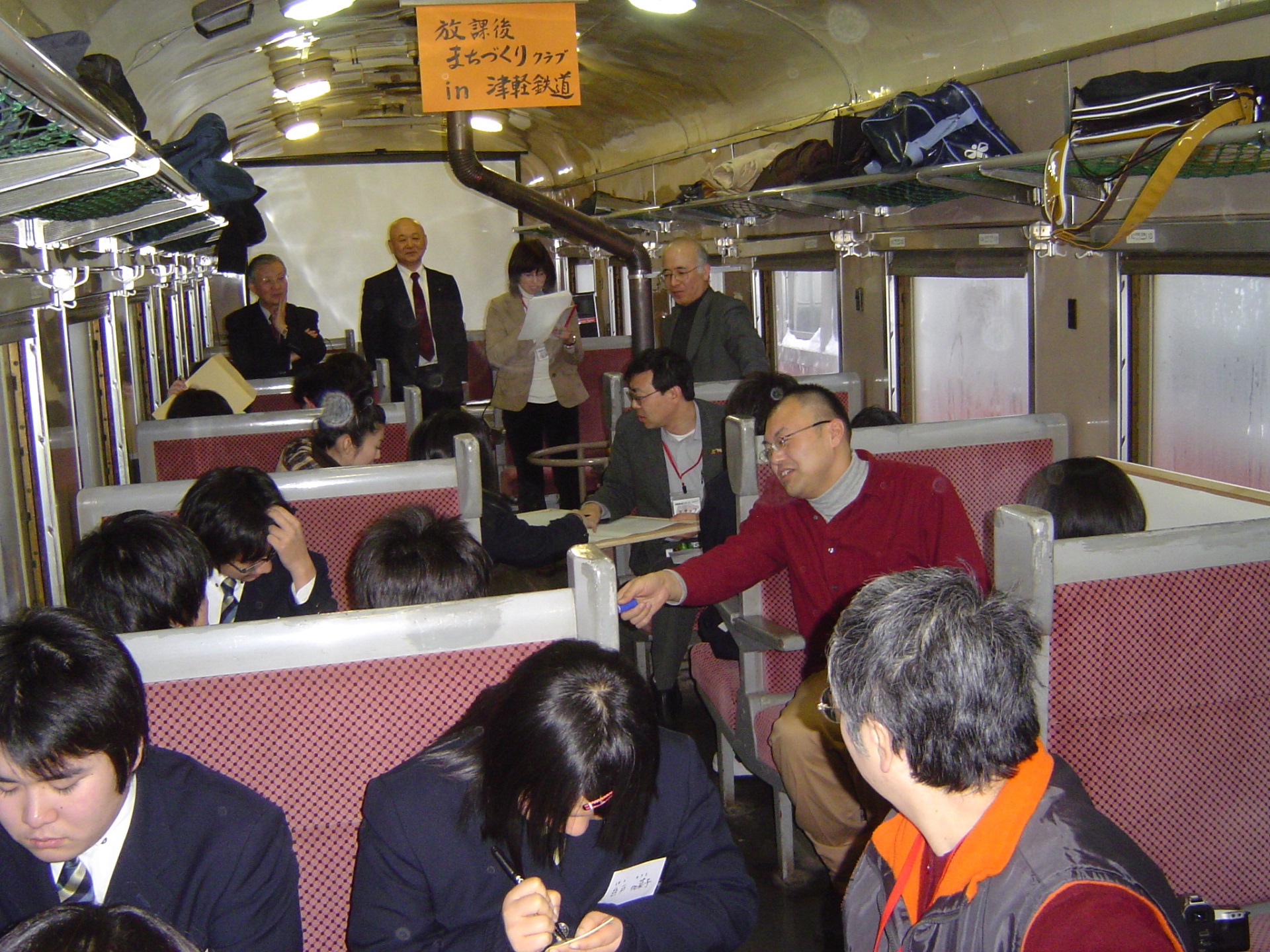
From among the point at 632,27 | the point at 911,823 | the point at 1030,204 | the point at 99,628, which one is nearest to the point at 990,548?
the point at 1030,204

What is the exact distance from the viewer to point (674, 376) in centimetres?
460

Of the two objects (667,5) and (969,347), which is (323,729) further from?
(667,5)

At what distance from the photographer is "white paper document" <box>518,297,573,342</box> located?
23.7 ft

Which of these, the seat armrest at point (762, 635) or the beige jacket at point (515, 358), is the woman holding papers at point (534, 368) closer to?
the beige jacket at point (515, 358)

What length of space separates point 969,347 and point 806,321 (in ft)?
6.47

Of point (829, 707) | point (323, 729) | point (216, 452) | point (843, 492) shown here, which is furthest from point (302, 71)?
point (829, 707)

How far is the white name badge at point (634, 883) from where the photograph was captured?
6.15 ft

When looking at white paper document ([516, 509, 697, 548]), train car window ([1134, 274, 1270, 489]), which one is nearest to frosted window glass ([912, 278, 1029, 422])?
train car window ([1134, 274, 1270, 489])

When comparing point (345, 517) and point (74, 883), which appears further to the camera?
point (345, 517)

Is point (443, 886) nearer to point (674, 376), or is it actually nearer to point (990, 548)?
point (990, 548)

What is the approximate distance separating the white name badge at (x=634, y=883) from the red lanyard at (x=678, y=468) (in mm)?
2870

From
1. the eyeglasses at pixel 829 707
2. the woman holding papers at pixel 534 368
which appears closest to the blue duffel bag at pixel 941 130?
the woman holding papers at pixel 534 368

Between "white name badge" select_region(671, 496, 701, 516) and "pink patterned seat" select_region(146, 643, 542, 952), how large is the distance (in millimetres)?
2598

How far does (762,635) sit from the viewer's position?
10.7ft
